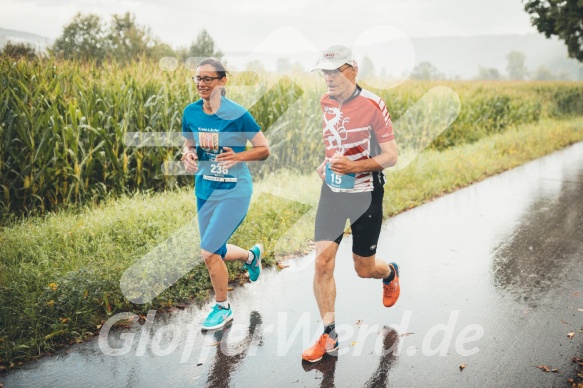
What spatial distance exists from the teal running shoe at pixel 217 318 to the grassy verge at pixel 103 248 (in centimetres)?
52

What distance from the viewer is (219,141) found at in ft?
13.8

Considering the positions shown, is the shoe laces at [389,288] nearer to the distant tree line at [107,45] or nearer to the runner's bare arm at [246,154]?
the runner's bare arm at [246,154]

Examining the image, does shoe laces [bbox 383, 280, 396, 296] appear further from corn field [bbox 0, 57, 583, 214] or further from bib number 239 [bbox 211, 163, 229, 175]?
corn field [bbox 0, 57, 583, 214]

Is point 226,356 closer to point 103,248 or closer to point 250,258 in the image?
point 250,258

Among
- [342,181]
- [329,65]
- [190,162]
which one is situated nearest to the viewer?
[329,65]

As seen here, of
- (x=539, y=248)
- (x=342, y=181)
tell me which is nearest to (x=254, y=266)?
(x=342, y=181)

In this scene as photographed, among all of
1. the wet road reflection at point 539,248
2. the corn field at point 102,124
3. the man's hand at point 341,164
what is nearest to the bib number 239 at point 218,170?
the man's hand at point 341,164

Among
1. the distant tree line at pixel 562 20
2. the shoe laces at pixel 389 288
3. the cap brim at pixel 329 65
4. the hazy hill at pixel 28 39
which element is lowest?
the shoe laces at pixel 389 288

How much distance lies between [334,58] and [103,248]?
127 inches

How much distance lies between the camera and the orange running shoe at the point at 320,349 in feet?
12.0

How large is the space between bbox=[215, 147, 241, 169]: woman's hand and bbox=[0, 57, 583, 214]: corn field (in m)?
3.90

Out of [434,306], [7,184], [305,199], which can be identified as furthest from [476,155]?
[7,184]

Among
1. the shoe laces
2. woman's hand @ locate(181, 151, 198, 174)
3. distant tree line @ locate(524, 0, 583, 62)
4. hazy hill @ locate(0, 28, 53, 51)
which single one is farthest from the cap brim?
distant tree line @ locate(524, 0, 583, 62)

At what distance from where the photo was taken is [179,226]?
6203 mm
